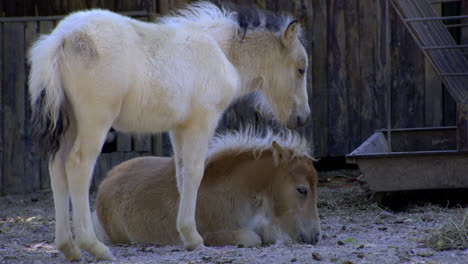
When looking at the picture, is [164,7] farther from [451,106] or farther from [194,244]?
[194,244]

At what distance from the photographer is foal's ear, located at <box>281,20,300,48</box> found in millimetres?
6309

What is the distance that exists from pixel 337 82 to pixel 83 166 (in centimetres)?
569

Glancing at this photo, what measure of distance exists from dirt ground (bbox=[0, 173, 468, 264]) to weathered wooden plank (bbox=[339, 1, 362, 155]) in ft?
3.54

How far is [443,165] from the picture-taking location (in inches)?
289

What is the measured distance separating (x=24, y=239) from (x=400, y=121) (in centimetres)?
552

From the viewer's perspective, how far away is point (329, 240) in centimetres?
609

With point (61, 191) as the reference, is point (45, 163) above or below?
below

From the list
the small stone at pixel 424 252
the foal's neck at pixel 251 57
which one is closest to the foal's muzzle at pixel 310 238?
the small stone at pixel 424 252

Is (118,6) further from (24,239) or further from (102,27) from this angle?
(102,27)

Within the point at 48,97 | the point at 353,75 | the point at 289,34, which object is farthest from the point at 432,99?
the point at 48,97

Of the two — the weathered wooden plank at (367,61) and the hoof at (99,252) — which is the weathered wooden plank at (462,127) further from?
the hoof at (99,252)

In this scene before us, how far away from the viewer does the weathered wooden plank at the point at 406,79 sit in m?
10.1

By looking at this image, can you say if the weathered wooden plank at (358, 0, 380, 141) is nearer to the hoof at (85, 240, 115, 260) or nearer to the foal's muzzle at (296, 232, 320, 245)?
the foal's muzzle at (296, 232, 320, 245)

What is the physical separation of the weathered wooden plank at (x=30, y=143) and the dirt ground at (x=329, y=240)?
39cm
